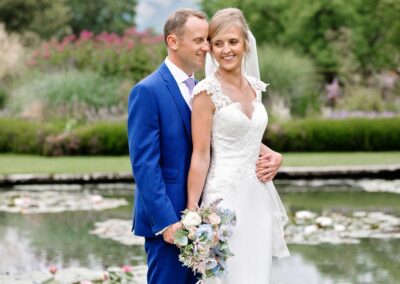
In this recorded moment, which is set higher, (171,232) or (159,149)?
(159,149)

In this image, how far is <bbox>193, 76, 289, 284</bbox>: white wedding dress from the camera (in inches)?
148

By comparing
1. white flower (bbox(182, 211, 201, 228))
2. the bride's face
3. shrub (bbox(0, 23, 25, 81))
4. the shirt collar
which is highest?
the bride's face

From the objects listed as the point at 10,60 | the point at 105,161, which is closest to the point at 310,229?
the point at 105,161

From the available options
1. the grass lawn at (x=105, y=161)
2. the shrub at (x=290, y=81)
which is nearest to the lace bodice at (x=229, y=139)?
the grass lawn at (x=105, y=161)

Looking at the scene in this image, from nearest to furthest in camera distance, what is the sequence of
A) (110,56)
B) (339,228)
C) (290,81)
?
(339,228) → (290,81) → (110,56)

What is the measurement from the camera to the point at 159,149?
11.8ft

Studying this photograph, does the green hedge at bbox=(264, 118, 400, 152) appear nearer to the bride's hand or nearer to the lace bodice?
the bride's hand

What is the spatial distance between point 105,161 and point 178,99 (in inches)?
425

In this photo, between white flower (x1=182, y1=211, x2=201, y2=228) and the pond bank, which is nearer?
white flower (x1=182, y1=211, x2=201, y2=228)

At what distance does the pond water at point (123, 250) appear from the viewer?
664 cm

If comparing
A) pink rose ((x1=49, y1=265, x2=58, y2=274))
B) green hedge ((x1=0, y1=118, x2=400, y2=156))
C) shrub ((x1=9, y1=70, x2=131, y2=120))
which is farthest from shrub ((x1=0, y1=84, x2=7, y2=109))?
pink rose ((x1=49, y1=265, x2=58, y2=274))

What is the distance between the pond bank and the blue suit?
8.59m

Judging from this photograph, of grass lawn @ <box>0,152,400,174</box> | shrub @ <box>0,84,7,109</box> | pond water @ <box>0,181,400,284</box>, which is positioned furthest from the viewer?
shrub @ <box>0,84,7,109</box>

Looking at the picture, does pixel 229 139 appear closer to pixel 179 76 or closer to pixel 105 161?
pixel 179 76
